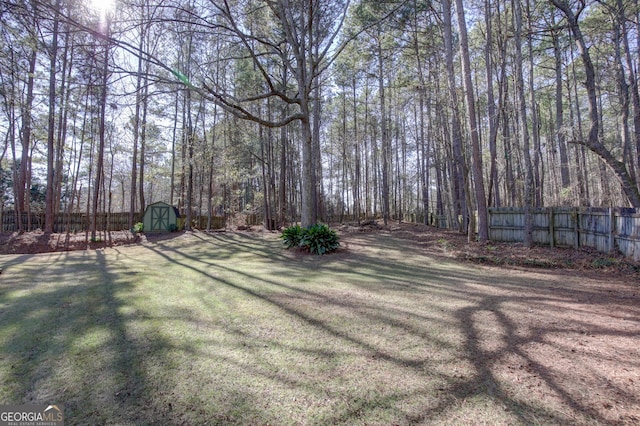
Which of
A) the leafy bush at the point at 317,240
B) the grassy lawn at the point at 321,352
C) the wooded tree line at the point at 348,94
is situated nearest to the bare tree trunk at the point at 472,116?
Answer: the wooded tree line at the point at 348,94

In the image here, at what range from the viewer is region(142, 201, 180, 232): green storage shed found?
17337 millimetres

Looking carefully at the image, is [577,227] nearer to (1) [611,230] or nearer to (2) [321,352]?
(1) [611,230]

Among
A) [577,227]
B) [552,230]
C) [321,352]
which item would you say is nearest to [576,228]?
[577,227]

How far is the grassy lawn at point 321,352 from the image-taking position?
185cm

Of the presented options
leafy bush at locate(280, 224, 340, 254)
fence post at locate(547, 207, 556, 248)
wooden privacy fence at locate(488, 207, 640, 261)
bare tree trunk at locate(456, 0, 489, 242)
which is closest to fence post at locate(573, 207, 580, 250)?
wooden privacy fence at locate(488, 207, 640, 261)

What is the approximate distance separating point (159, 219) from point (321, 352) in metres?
17.9

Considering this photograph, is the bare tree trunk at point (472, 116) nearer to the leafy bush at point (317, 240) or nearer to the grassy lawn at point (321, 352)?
the grassy lawn at point (321, 352)

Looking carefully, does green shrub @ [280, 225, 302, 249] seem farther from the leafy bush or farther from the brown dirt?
the brown dirt

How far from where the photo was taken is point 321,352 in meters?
2.58

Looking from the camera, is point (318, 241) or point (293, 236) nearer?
point (318, 241)

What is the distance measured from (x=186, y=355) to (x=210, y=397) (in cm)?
67

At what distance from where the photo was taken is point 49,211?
44.7 feet

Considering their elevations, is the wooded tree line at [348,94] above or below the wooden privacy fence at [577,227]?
above

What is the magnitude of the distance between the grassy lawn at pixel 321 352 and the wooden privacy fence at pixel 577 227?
3.14m
